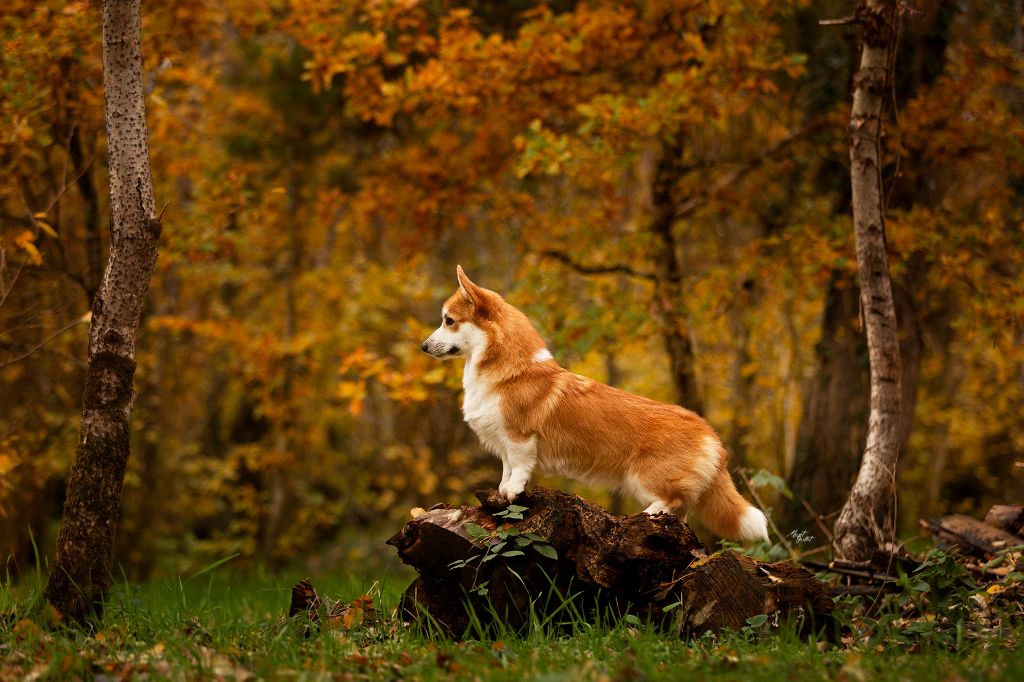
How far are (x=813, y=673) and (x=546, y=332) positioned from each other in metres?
5.65

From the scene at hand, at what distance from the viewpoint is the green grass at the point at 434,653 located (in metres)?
3.82

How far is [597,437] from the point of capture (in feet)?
18.4

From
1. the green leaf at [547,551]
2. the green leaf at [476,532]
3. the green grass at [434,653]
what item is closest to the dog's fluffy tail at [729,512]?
the green grass at [434,653]

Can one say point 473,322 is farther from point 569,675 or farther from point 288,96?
point 288,96

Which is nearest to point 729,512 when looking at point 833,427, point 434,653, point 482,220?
point 434,653

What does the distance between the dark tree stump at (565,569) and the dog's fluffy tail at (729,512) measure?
0.54m

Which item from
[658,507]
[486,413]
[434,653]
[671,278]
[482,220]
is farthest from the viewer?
[482,220]

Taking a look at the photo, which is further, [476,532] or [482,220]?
[482,220]

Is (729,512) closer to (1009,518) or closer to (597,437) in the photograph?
(597,437)

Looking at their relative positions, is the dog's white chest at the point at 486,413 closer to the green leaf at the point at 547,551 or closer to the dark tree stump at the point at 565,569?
the dark tree stump at the point at 565,569

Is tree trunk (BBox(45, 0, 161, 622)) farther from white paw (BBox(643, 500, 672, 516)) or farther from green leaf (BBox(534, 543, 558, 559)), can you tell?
white paw (BBox(643, 500, 672, 516))

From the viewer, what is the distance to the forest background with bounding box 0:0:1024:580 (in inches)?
330

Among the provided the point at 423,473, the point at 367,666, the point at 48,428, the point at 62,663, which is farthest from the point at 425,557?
the point at 423,473

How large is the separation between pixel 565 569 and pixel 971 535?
2.90 metres
